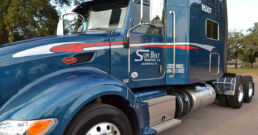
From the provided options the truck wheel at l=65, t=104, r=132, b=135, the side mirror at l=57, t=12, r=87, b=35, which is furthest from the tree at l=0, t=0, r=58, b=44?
the truck wheel at l=65, t=104, r=132, b=135

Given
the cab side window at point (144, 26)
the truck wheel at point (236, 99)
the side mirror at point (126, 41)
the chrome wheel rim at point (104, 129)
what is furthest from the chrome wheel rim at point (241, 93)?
the chrome wheel rim at point (104, 129)

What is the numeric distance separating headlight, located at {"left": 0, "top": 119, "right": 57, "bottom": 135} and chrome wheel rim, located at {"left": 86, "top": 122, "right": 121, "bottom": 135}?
0.50 metres

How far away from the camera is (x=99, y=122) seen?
2.33 m

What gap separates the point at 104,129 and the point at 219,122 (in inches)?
137

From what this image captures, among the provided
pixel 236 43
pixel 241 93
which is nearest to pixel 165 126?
pixel 241 93

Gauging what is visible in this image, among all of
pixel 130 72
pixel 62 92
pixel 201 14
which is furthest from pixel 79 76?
pixel 201 14

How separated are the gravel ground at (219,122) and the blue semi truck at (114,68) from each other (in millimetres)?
453

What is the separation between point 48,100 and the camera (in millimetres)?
2029

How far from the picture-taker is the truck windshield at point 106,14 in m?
3.33

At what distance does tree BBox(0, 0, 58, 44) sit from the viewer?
40.5 feet

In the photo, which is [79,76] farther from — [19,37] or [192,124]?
[19,37]

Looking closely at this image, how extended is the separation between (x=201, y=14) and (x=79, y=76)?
10.6 feet

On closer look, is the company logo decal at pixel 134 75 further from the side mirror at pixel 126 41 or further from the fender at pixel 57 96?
the fender at pixel 57 96

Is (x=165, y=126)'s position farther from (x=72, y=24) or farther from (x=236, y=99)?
(x=236, y=99)
